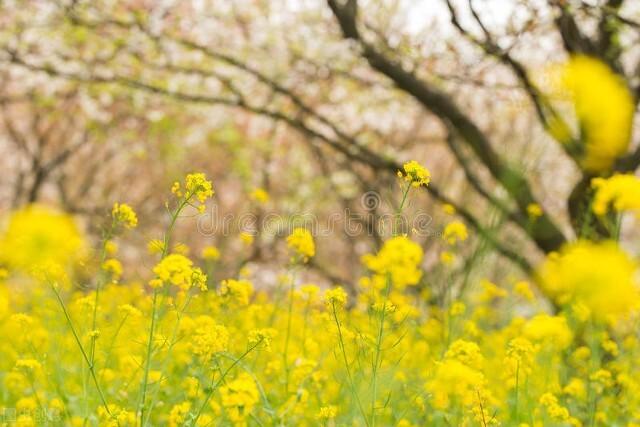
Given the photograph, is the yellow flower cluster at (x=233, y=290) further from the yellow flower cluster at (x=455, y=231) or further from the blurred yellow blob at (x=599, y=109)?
the blurred yellow blob at (x=599, y=109)

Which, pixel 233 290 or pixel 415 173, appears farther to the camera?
pixel 233 290

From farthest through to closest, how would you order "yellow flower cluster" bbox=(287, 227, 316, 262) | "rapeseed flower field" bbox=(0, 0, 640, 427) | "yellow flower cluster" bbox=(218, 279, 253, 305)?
"yellow flower cluster" bbox=(287, 227, 316, 262)
"yellow flower cluster" bbox=(218, 279, 253, 305)
"rapeseed flower field" bbox=(0, 0, 640, 427)

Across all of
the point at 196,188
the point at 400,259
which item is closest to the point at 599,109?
the point at 400,259

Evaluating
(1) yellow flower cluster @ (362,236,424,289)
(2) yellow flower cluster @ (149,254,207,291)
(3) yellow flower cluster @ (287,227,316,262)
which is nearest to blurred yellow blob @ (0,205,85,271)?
(2) yellow flower cluster @ (149,254,207,291)

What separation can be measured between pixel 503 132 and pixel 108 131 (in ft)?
19.6

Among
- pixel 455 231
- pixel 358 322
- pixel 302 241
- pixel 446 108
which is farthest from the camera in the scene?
pixel 446 108

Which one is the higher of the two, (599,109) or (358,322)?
(599,109)

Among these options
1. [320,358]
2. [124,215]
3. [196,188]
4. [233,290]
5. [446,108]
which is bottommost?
[320,358]

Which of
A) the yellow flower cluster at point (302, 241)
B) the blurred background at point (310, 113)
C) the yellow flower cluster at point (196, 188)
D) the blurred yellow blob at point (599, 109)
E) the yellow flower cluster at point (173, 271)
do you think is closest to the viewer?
the yellow flower cluster at point (173, 271)

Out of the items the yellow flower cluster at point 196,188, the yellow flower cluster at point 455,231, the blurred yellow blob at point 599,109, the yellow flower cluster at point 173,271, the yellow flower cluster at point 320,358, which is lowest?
the yellow flower cluster at point 320,358

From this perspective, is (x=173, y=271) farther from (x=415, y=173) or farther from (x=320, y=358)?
(x=320, y=358)

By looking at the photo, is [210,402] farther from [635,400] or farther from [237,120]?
[237,120]

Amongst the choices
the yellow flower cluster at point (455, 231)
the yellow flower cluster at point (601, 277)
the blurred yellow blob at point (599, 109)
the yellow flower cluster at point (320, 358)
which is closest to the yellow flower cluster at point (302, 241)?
the yellow flower cluster at point (320, 358)

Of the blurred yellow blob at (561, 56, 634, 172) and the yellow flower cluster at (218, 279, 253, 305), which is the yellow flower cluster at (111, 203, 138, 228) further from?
the blurred yellow blob at (561, 56, 634, 172)
